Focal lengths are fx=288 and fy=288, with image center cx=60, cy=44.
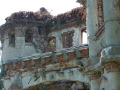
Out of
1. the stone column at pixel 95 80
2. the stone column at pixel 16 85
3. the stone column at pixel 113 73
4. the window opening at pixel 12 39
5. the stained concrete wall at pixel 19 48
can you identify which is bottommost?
the stone column at pixel 16 85

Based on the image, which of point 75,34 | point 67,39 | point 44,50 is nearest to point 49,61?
point 75,34

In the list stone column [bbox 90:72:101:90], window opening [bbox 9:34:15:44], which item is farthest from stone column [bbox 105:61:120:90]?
window opening [bbox 9:34:15:44]

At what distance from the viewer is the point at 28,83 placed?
15039 millimetres

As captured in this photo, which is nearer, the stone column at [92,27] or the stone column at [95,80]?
the stone column at [95,80]

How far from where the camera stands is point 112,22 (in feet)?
29.5

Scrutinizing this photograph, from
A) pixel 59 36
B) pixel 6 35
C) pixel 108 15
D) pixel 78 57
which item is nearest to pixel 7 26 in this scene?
pixel 6 35

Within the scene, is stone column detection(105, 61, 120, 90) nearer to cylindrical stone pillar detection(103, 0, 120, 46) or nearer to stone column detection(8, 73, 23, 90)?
cylindrical stone pillar detection(103, 0, 120, 46)

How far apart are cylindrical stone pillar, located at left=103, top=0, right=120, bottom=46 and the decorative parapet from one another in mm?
3493

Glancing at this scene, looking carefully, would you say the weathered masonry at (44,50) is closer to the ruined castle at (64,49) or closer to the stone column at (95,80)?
the ruined castle at (64,49)

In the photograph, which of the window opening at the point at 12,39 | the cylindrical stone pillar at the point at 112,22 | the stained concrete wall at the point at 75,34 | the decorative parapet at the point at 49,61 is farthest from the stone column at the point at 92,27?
the window opening at the point at 12,39

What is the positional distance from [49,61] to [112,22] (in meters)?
5.74

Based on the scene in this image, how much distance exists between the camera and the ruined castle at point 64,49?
902 cm

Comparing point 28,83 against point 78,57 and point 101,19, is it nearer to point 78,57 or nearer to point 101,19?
point 78,57

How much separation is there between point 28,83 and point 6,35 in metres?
5.33
